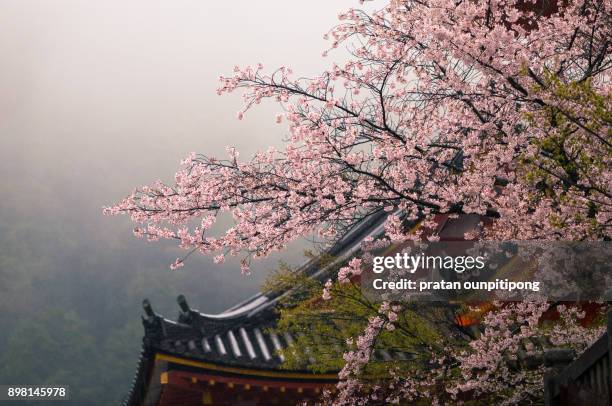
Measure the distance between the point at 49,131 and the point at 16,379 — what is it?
92.6 feet

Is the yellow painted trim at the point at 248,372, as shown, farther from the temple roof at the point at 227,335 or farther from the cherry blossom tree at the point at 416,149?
the cherry blossom tree at the point at 416,149

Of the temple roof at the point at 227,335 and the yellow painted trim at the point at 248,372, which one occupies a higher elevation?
the temple roof at the point at 227,335

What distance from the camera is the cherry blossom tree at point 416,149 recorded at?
268 inches

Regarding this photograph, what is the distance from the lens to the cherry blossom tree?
6.80 metres

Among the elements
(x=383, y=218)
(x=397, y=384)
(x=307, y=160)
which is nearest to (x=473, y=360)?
(x=397, y=384)

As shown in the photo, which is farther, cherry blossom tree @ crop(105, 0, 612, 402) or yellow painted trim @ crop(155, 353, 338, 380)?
yellow painted trim @ crop(155, 353, 338, 380)

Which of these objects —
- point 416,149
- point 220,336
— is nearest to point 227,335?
point 220,336

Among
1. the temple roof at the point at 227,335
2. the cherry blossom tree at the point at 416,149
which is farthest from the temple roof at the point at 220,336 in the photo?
the cherry blossom tree at the point at 416,149

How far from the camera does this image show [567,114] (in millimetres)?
5969

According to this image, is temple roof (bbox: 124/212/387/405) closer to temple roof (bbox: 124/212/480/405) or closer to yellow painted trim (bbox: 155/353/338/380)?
temple roof (bbox: 124/212/480/405)

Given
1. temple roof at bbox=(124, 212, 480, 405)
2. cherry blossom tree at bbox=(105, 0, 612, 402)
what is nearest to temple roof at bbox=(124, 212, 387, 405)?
temple roof at bbox=(124, 212, 480, 405)

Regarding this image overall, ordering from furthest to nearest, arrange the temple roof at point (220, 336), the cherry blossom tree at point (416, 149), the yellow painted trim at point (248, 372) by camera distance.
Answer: the yellow painted trim at point (248, 372)
the temple roof at point (220, 336)
the cherry blossom tree at point (416, 149)

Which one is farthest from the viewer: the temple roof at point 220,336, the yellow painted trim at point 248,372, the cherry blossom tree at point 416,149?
the yellow painted trim at point 248,372

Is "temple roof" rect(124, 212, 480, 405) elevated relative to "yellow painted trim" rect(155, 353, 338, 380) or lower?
elevated
